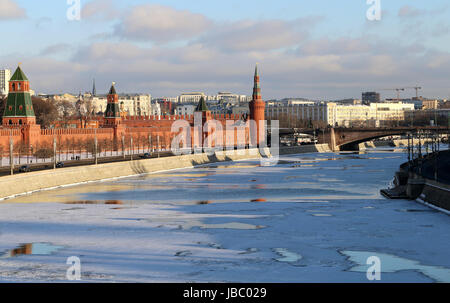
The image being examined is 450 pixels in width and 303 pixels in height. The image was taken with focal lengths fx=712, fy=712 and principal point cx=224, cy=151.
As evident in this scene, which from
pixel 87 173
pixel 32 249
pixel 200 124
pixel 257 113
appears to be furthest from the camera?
pixel 257 113

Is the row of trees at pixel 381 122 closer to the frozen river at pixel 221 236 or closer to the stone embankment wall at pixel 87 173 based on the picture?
the stone embankment wall at pixel 87 173

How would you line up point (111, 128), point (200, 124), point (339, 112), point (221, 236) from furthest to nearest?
point (339, 112), point (200, 124), point (111, 128), point (221, 236)

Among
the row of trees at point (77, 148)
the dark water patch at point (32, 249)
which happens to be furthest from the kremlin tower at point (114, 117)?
the dark water patch at point (32, 249)

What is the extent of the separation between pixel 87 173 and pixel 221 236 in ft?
72.9

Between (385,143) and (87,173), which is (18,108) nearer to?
(87,173)

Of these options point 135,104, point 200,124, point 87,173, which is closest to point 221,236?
point 87,173

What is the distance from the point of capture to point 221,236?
20125 millimetres

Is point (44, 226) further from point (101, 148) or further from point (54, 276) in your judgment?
point (101, 148)

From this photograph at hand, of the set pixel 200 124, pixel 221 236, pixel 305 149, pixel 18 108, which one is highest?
pixel 18 108

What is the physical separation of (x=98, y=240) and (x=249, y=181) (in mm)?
22915

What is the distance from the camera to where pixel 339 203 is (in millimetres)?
28828

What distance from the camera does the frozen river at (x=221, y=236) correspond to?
15297mm

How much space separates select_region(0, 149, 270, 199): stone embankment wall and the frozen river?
1.19m

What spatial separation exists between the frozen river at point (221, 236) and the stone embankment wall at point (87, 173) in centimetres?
119
